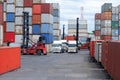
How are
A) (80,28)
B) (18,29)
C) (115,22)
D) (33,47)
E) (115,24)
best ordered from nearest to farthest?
1. (33,47)
2. (18,29)
3. (115,24)
4. (115,22)
5. (80,28)

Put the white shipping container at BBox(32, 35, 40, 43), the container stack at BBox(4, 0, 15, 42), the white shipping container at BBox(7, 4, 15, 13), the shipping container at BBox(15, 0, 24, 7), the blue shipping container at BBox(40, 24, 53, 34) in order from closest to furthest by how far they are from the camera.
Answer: the white shipping container at BBox(32, 35, 40, 43) < the blue shipping container at BBox(40, 24, 53, 34) < the container stack at BBox(4, 0, 15, 42) < the white shipping container at BBox(7, 4, 15, 13) < the shipping container at BBox(15, 0, 24, 7)

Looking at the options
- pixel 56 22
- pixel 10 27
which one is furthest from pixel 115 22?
pixel 10 27

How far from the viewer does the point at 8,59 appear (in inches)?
899

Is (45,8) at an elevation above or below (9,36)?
above

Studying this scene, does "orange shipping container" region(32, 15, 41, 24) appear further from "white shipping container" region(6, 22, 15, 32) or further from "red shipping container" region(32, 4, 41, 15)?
"white shipping container" region(6, 22, 15, 32)

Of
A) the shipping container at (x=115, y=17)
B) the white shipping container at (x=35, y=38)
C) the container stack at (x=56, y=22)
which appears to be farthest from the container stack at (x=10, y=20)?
the shipping container at (x=115, y=17)

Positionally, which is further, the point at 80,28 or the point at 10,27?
the point at 80,28

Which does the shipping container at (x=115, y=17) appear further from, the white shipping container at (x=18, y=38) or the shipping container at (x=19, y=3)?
the white shipping container at (x=18, y=38)

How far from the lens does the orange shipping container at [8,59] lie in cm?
2125

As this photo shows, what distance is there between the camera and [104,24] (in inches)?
3019

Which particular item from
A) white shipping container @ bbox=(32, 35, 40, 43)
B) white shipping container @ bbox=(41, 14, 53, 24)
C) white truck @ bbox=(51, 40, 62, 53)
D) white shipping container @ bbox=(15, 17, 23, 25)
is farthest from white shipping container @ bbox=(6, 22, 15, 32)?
white truck @ bbox=(51, 40, 62, 53)

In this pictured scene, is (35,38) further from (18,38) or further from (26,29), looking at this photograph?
(26,29)

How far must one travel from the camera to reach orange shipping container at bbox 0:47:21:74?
21.3m

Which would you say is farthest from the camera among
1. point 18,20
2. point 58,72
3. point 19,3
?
point 18,20
